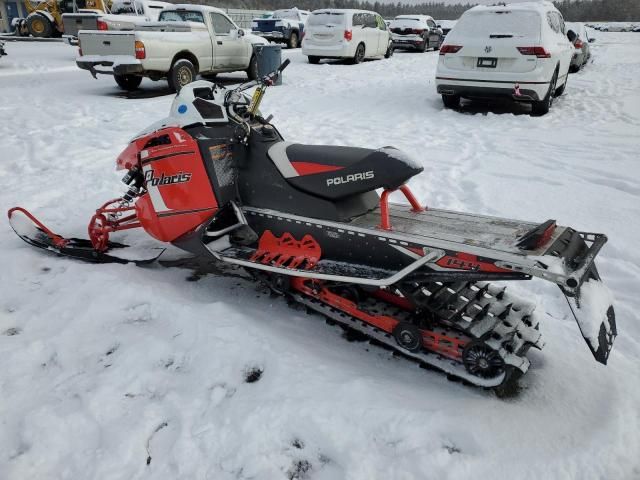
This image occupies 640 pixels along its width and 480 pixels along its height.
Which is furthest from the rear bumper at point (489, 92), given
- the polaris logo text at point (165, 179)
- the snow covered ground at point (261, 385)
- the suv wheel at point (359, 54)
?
the suv wheel at point (359, 54)

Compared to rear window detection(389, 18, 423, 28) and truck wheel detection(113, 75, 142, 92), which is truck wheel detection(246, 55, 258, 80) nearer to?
truck wheel detection(113, 75, 142, 92)

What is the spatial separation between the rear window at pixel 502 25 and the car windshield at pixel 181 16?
231 inches

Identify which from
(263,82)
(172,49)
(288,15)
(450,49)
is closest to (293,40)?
(288,15)

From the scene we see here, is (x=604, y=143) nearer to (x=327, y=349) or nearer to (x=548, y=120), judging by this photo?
(x=548, y=120)

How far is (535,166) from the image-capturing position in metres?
6.14

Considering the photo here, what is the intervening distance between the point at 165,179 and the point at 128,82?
28.4ft

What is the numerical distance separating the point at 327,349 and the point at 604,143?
591 centimetres

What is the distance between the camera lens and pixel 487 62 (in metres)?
8.30

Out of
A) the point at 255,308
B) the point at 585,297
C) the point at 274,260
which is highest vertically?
the point at 585,297

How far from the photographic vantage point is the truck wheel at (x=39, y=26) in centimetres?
2227

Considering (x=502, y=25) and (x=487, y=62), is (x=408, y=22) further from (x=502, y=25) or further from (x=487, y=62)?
(x=487, y=62)

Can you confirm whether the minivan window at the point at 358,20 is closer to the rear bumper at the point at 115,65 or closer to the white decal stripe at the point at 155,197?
the rear bumper at the point at 115,65

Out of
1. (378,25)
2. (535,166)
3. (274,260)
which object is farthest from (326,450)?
(378,25)

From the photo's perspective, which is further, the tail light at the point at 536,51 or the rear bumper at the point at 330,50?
the rear bumper at the point at 330,50
